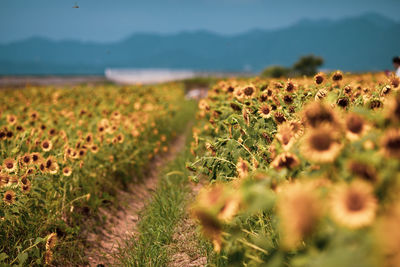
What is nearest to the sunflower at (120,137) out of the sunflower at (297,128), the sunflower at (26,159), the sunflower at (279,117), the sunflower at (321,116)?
the sunflower at (26,159)

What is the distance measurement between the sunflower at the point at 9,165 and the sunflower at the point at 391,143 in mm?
2753

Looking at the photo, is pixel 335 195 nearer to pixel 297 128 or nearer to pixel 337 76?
pixel 297 128

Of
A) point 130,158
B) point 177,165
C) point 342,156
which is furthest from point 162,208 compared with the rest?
point 342,156

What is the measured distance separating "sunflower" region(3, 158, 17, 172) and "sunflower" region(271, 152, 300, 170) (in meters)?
2.34

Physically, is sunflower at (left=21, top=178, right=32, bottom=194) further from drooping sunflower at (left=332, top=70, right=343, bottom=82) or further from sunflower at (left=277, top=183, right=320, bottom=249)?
drooping sunflower at (left=332, top=70, right=343, bottom=82)

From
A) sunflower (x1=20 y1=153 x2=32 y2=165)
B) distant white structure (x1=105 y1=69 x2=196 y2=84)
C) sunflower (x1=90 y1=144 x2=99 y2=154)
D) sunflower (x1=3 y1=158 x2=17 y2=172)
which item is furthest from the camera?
distant white structure (x1=105 y1=69 x2=196 y2=84)

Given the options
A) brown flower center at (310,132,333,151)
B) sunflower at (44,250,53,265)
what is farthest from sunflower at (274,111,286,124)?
sunflower at (44,250,53,265)

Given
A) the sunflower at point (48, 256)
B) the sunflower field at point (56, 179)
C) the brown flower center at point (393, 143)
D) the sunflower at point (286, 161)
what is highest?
the brown flower center at point (393, 143)

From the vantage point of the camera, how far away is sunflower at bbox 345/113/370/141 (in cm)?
116

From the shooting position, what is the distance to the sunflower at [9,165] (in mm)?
2597

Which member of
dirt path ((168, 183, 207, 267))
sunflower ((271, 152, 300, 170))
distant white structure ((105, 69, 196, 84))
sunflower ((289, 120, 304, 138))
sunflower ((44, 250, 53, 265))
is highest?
distant white structure ((105, 69, 196, 84))

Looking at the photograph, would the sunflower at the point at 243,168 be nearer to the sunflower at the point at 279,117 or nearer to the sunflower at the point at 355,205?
the sunflower at the point at 279,117

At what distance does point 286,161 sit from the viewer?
1326 millimetres

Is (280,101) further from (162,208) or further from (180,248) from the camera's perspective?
(162,208)
